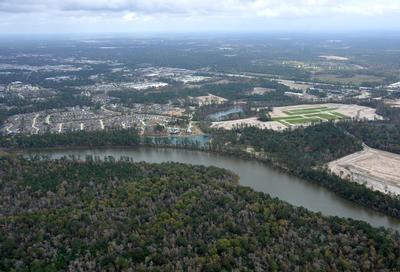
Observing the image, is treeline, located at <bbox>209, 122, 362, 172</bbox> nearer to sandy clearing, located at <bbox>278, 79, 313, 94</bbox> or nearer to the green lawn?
the green lawn

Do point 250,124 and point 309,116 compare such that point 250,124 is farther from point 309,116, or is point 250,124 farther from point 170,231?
point 170,231

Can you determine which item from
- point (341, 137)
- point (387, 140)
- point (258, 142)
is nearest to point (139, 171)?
point (258, 142)

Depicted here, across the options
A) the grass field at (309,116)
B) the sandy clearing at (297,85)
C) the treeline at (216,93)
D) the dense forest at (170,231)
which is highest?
the dense forest at (170,231)

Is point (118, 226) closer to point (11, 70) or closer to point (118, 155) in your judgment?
point (118, 155)

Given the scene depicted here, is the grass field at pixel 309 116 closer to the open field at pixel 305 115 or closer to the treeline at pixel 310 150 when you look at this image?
the open field at pixel 305 115

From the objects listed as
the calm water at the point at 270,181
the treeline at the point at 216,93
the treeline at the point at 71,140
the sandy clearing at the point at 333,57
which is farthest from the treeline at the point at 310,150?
the sandy clearing at the point at 333,57

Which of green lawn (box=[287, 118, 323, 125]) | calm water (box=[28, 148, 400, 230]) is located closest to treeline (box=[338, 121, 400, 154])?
green lawn (box=[287, 118, 323, 125])
